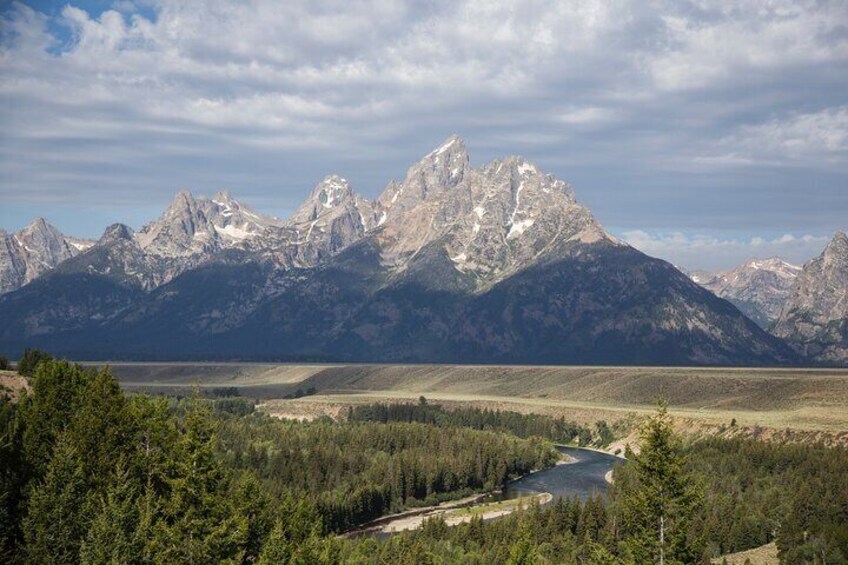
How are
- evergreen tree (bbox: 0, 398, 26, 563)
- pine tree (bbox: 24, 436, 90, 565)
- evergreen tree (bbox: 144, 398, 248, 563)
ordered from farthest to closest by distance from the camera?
evergreen tree (bbox: 0, 398, 26, 563), pine tree (bbox: 24, 436, 90, 565), evergreen tree (bbox: 144, 398, 248, 563)

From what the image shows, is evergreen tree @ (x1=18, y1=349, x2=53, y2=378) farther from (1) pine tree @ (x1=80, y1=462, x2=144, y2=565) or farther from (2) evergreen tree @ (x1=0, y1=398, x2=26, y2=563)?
(1) pine tree @ (x1=80, y1=462, x2=144, y2=565)

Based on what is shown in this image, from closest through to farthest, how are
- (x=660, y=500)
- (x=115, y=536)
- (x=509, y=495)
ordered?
(x=660, y=500) → (x=115, y=536) → (x=509, y=495)

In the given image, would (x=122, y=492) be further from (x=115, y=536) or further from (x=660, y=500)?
(x=660, y=500)

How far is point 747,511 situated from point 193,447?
10029cm

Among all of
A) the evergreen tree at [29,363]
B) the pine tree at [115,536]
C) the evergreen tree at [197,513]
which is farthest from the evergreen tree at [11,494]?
the evergreen tree at [29,363]

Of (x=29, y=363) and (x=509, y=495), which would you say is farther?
(x=509, y=495)

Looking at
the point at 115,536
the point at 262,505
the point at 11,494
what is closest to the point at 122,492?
the point at 115,536

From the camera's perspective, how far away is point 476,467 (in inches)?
7534

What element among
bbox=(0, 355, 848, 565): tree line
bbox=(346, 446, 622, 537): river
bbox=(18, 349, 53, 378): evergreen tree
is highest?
bbox=(18, 349, 53, 378): evergreen tree

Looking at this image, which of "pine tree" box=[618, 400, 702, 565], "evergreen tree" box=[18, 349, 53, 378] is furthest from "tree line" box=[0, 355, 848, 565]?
"evergreen tree" box=[18, 349, 53, 378]

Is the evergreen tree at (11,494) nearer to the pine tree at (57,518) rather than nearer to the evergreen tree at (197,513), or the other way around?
the pine tree at (57,518)

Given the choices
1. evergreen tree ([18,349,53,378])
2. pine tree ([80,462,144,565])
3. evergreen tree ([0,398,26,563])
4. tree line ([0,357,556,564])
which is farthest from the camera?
evergreen tree ([18,349,53,378])

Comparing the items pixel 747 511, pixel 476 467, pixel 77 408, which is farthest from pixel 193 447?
pixel 476 467

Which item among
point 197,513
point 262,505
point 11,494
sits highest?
point 11,494
